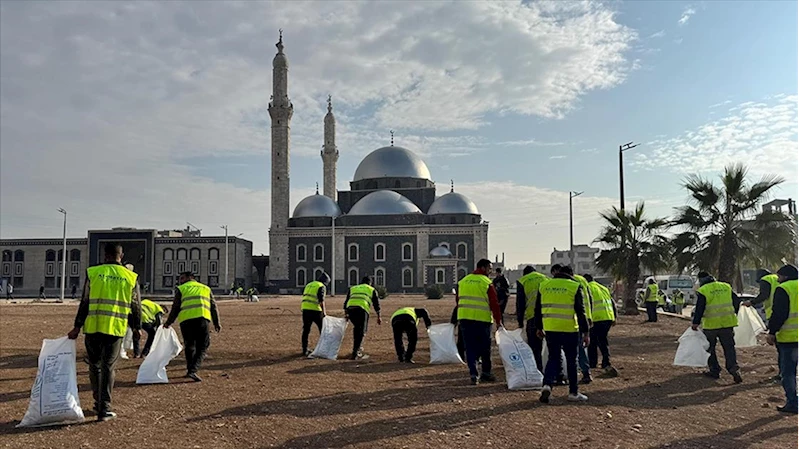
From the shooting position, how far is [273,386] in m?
8.54

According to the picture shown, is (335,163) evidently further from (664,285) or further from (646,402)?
(646,402)

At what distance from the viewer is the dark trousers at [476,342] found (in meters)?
8.66

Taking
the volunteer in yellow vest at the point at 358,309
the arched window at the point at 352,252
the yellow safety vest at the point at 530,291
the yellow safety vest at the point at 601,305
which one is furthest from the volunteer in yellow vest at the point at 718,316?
the arched window at the point at 352,252

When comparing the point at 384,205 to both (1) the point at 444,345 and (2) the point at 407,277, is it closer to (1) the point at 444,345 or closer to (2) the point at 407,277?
(2) the point at 407,277

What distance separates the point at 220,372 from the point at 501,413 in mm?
4637

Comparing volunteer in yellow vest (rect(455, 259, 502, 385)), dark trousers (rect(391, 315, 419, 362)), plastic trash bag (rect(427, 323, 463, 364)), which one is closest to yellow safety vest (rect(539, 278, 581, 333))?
volunteer in yellow vest (rect(455, 259, 502, 385))

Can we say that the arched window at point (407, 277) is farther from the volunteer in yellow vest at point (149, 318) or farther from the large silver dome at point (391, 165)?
the volunteer in yellow vest at point (149, 318)

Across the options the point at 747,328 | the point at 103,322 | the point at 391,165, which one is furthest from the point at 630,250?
the point at 391,165

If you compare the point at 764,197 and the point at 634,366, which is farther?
the point at 764,197

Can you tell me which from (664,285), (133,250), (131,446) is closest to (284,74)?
(133,250)

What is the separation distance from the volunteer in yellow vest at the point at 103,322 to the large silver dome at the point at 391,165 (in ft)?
205

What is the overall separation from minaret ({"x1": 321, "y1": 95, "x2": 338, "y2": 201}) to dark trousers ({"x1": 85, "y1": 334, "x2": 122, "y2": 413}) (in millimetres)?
63509

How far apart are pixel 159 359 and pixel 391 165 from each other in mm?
61603

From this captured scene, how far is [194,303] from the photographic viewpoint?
9141 mm
